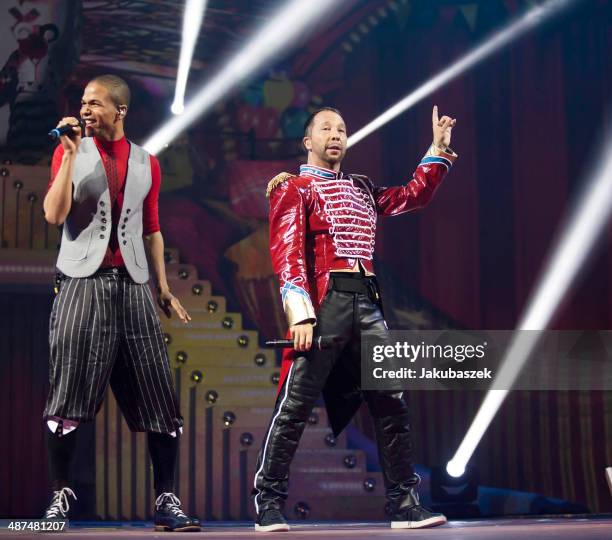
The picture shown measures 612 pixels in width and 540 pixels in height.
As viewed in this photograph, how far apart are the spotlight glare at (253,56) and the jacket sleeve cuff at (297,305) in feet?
6.99

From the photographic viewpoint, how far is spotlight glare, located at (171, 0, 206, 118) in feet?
16.1

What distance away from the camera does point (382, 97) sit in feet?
17.2

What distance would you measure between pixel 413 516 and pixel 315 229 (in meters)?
0.91

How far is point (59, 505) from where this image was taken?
285 cm

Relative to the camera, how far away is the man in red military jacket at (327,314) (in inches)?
116

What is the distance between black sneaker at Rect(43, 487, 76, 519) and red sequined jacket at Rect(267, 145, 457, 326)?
82 centimetres

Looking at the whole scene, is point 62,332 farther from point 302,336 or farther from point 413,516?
point 413,516

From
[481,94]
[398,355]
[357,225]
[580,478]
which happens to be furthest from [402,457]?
[481,94]

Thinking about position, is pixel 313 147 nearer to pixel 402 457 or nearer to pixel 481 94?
pixel 402 457

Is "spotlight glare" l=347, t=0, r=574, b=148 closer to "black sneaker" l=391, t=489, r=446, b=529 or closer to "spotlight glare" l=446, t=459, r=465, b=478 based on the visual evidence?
"spotlight glare" l=446, t=459, r=465, b=478

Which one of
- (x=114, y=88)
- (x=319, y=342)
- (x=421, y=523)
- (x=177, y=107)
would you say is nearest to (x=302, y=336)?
(x=319, y=342)

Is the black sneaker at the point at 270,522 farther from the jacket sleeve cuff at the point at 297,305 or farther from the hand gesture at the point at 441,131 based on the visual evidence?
the hand gesture at the point at 441,131

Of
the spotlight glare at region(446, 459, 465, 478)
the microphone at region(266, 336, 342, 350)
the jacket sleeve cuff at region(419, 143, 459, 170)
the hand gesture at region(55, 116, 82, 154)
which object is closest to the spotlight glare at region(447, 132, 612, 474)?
the spotlight glare at region(446, 459, 465, 478)

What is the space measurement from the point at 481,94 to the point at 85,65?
2.06 m
